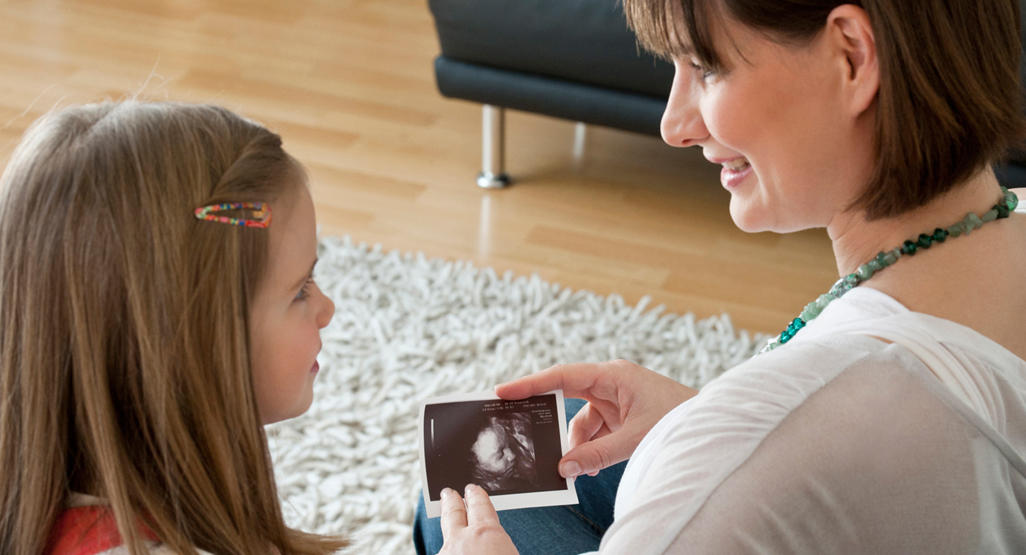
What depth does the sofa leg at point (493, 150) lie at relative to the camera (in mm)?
3062

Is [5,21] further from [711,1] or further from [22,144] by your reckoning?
[711,1]

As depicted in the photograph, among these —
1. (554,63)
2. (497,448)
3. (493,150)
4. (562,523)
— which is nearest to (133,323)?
(497,448)

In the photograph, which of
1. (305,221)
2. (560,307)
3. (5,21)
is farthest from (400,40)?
(305,221)

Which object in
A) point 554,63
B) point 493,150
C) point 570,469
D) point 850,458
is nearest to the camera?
point 850,458

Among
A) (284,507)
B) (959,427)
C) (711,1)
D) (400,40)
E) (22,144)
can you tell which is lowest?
(284,507)

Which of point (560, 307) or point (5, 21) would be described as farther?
point (5, 21)

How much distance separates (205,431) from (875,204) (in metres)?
0.68

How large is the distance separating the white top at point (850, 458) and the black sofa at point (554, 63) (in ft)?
5.84

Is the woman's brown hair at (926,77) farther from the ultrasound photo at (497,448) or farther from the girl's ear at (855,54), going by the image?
the ultrasound photo at (497,448)

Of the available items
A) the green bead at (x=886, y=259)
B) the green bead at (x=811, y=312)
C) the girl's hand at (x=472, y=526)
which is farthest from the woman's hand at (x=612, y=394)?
the green bead at (x=886, y=259)

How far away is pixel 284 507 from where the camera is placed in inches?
80.5

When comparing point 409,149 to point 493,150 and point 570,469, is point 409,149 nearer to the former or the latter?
point 493,150

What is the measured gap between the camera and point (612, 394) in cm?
140

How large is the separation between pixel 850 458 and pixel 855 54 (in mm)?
365
